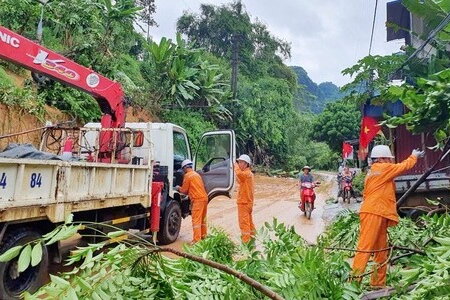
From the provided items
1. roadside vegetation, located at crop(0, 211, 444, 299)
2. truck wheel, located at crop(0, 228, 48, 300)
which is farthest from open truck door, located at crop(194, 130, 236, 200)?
roadside vegetation, located at crop(0, 211, 444, 299)

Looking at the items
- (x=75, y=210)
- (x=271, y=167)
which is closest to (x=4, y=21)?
(x=75, y=210)

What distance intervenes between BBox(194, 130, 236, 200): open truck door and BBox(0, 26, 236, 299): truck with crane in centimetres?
2

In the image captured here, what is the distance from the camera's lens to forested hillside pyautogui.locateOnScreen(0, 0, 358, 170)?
49.9 feet

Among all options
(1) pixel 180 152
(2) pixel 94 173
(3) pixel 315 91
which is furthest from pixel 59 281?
(3) pixel 315 91

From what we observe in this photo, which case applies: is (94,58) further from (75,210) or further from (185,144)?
(75,210)

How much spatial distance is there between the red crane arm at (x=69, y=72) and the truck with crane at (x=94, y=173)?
13mm

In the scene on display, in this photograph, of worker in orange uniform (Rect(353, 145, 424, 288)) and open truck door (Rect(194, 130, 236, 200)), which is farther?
open truck door (Rect(194, 130, 236, 200))

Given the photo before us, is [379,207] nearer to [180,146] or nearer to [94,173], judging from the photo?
[94,173]

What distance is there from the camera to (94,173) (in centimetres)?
547

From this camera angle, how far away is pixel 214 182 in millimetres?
8203

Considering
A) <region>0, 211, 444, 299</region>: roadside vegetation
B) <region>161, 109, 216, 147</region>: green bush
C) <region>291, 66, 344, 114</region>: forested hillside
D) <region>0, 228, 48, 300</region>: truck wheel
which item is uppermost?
<region>291, 66, 344, 114</region>: forested hillside

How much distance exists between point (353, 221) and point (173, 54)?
17.9m

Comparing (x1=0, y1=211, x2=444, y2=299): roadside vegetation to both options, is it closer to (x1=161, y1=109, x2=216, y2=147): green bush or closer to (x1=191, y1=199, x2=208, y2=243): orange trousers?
(x1=191, y1=199, x2=208, y2=243): orange trousers

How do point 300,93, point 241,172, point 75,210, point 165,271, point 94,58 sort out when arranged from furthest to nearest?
1. point 300,93
2. point 94,58
3. point 241,172
4. point 75,210
5. point 165,271
